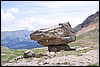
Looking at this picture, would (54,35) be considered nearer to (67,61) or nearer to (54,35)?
(54,35)

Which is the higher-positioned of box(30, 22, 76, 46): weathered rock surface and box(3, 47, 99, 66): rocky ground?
box(3, 47, 99, 66): rocky ground

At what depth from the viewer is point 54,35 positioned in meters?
59.6

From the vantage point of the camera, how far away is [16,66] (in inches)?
1524

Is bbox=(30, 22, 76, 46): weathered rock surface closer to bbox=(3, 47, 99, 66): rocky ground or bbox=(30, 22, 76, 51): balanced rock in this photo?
bbox=(30, 22, 76, 51): balanced rock

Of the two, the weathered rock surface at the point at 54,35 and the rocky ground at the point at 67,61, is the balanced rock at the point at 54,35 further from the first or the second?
the rocky ground at the point at 67,61

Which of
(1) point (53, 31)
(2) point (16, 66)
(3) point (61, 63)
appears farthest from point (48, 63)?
(1) point (53, 31)

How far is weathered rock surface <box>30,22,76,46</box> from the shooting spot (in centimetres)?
5928

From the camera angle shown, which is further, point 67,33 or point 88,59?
point 67,33

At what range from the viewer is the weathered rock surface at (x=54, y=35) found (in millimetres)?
59281

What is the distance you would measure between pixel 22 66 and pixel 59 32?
73.5 ft

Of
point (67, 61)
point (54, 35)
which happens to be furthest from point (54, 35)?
point (67, 61)

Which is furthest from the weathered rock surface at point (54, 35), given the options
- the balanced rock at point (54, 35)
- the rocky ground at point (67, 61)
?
the rocky ground at point (67, 61)

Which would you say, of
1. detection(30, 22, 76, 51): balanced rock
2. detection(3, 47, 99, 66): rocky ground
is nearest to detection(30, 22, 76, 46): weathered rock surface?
detection(30, 22, 76, 51): balanced rock

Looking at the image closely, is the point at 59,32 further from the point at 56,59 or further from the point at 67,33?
the point at 56,59
